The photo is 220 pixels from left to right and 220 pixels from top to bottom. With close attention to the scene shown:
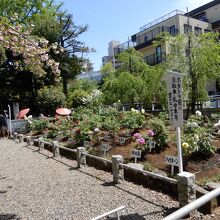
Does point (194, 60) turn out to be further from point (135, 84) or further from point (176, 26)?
point (176, 26)

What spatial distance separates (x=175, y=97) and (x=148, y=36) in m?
28.5

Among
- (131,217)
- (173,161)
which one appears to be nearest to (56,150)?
(173,161)

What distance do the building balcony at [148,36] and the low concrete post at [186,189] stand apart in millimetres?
26330

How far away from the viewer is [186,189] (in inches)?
192

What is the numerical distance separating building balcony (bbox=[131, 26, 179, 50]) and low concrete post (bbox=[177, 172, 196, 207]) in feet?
86.4

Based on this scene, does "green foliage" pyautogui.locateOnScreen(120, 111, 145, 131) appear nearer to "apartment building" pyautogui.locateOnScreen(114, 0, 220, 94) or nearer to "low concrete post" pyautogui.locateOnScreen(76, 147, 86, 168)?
"low concrete post" pyautogui.locateOnScreen(76, 147, 86, 168)

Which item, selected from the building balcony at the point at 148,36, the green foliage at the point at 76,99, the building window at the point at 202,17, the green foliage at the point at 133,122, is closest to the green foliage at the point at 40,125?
the green foliage at the point at 133,122

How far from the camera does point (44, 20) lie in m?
23.4

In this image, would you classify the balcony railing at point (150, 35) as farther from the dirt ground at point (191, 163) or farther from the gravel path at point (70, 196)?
the gravel path at point (70, 196)

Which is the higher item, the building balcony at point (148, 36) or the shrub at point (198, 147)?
the building balcony at point (148, 36)

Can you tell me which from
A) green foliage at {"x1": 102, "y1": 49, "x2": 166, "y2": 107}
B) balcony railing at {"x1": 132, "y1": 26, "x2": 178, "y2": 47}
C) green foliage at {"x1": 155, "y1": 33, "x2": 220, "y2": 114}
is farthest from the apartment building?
green foliage at {"x1": 155, "y1": 33, "x2": 220, "y2": 114}

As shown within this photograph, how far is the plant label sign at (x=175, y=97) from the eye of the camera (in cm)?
566

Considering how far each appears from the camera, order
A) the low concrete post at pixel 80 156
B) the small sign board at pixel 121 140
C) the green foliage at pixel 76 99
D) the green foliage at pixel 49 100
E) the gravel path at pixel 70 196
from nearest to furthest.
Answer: the gravel path at pixel 70 196
the low concrete post at pixel 80 156
the small sign board at pixel 121 140
the green foliage at pixel 49 100
the green foliage at pixel 76 99

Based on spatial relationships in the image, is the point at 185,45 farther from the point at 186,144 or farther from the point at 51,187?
the point at 51,187
